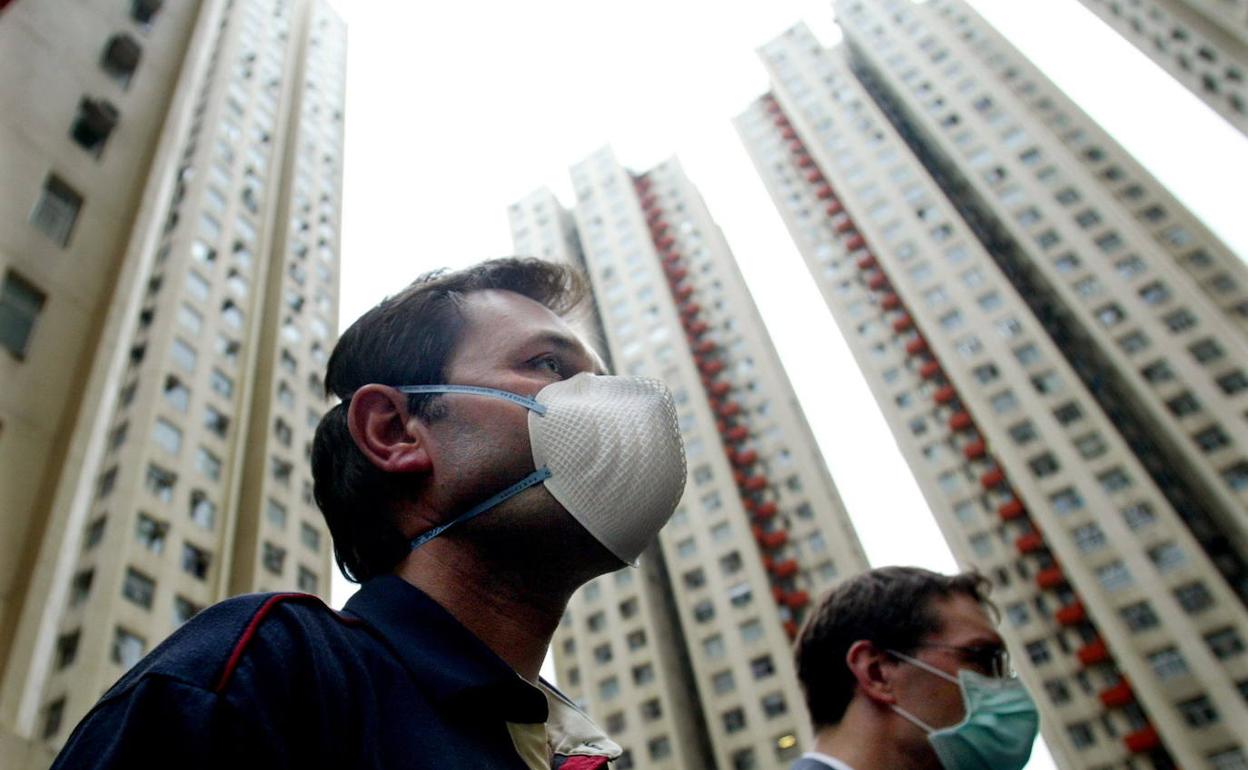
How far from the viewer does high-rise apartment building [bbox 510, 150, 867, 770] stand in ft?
146

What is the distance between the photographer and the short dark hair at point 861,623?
3.91 metres

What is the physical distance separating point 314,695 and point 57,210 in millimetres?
9165

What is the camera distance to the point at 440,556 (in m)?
2.01

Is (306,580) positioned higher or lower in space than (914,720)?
lower

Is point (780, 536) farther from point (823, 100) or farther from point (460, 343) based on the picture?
point (460, 343)

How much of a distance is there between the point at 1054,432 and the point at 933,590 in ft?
145

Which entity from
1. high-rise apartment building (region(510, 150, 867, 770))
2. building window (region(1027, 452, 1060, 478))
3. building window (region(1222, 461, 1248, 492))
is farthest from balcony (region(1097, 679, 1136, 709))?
high-rise apartment building (region(510, 150, 867, 770))

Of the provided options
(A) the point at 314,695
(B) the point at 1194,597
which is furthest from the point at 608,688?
(A) the point at 314,695

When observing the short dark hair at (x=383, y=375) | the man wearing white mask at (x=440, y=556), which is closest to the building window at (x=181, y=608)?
the short dark hair at (x=383, y=375)

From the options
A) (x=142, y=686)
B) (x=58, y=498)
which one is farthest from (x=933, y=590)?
(x=58, y=498)

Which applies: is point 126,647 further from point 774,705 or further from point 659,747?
point 774,705

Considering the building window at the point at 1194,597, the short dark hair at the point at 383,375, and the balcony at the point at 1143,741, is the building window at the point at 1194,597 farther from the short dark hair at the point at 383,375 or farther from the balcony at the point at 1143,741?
the short dark hair at the point at 383,375

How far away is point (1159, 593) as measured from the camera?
37.4 meters

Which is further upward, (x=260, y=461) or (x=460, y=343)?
(x=460, y=343)
